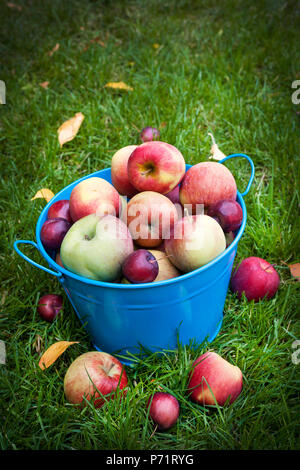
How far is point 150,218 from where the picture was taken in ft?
5.19

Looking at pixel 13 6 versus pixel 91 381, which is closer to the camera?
pixel 91 381

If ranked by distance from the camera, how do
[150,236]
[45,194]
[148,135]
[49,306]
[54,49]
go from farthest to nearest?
[54,49] → [148,135] → [45,194] → [49,306] → [150,236]

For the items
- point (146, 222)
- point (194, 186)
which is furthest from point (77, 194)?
point (194, 186)

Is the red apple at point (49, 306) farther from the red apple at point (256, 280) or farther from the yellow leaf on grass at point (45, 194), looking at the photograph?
the red apple at point (256, 280)

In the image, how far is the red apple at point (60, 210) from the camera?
1.76 m

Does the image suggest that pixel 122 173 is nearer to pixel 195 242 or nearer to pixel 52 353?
pixel 195 242

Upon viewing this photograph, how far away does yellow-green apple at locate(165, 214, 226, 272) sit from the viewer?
4.82 feet

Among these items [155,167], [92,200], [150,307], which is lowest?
[150,307]

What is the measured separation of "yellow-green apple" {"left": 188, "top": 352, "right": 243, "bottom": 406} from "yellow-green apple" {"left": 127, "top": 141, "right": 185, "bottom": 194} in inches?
28.0

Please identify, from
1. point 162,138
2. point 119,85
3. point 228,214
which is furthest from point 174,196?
point 119,85

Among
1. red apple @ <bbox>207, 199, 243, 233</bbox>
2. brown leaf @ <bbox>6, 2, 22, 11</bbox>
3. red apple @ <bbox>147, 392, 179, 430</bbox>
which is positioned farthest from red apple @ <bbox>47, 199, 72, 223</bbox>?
brown leaf @ <bbox>6, 2, 22, 11</bbox>

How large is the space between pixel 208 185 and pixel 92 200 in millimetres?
469

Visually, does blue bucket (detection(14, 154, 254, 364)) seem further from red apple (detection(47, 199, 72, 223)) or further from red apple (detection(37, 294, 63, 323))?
red apple (detection(37, 294, 63, 323))
